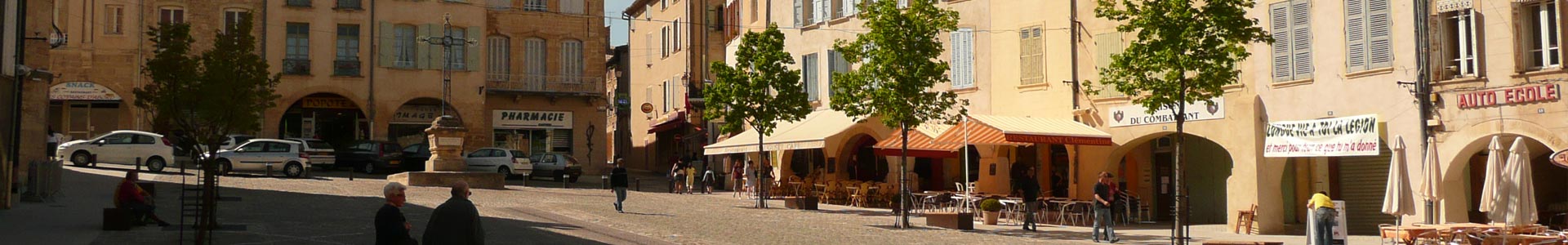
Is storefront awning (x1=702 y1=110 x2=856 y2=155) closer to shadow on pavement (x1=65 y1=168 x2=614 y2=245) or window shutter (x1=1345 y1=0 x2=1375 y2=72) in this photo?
shadow on pavement (x1=65 y1=168 x2=614 y2=245)

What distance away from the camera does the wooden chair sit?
73.9 feet

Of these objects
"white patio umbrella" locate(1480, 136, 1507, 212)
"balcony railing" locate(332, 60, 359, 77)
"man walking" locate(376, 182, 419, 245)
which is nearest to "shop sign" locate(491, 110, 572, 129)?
"balcony railing" locate(332, 60, 359, 77)

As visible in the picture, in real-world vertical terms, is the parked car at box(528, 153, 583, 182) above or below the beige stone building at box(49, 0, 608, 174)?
below

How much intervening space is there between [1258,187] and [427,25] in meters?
29.0

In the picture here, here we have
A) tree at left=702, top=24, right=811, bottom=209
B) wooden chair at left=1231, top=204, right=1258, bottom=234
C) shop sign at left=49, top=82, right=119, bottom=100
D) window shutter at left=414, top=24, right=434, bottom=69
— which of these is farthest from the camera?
window shutter at left=414, top=24, right=434, bottom=69

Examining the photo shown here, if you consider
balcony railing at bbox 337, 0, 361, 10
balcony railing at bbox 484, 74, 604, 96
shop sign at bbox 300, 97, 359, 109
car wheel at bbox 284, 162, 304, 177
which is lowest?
car wheel at bbox 284, 162, 304, 177

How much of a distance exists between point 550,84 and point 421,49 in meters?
4.42

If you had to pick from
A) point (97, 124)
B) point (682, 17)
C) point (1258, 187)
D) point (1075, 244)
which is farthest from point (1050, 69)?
point (97, 124)

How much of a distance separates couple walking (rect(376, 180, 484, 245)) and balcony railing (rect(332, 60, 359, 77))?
34.9 meters

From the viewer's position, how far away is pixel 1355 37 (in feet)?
72.4

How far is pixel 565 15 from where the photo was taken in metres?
48.5

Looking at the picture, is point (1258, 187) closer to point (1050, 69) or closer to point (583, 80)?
point (1050, 69)

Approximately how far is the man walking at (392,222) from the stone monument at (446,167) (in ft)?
72.0

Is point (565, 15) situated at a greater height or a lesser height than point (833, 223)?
greater
